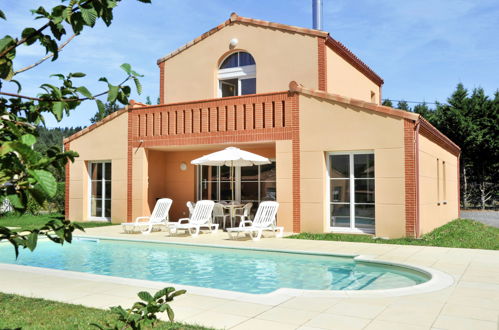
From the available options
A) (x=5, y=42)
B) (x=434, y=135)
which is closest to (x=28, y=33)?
(x=5, y=42)

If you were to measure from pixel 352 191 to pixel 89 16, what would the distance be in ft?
41.2

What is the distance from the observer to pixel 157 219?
50.6 feet

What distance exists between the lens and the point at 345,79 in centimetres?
1777

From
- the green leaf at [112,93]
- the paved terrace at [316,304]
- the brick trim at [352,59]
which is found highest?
the brick trim at [352,59]

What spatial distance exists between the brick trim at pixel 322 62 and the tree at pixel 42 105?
564 inches

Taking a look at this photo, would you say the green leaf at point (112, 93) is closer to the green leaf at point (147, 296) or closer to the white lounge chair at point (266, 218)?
the green leaf at point (147, 296)

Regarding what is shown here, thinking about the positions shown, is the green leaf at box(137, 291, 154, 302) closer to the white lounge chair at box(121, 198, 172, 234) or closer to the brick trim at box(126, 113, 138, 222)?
the white lounge chair at box(121, 198, 172, 234)

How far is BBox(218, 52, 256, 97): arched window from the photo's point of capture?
694 inches

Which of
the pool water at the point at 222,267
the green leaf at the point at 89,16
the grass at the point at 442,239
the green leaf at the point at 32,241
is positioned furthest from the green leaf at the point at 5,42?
the grass at the point at 442,239

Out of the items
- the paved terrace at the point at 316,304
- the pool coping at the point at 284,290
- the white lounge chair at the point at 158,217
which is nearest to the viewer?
the paved terrace at the point at 316,304

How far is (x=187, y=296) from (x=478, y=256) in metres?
6.69

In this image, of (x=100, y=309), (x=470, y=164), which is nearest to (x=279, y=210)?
(x=100, y=309)

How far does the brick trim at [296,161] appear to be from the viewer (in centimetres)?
1425

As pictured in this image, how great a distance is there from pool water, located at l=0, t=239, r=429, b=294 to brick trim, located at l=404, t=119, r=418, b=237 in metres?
3.56
